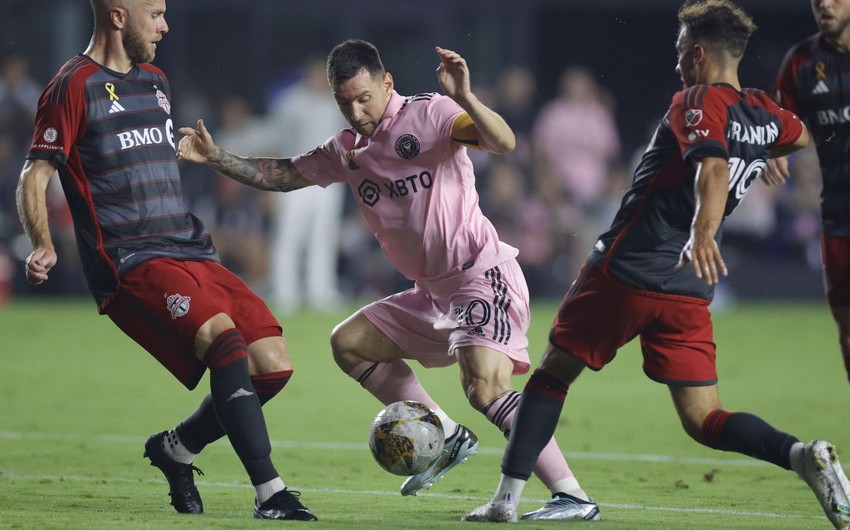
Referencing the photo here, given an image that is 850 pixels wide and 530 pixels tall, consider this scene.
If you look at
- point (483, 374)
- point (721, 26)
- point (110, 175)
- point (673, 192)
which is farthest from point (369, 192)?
point (721, 26)

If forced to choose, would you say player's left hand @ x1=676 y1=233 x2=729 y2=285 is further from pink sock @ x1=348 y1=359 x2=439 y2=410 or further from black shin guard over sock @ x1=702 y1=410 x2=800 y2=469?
pink sock @ x1=348 y1=359 x2=439 y2=410

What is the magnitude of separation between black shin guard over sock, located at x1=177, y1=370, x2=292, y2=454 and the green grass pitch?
0.33 metres

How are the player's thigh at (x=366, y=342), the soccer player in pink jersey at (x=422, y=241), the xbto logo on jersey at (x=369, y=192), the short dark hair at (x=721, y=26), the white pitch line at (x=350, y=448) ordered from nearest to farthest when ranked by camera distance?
1. the short dark hair at (x=721, y=26)
2. the soccer player in pink jersey at (x=422, y=241)
3. the xbto logo on jersey at (x=369, y=192)
4. the player's thigh at (x=366, y=342)
5. the white pitch line at (x=350, y=448)

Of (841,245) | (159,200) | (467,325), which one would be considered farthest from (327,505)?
(841,245)

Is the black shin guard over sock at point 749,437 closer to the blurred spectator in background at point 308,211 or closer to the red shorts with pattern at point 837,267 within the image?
the red shorts with pattern at point 837,267

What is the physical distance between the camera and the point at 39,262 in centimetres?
587

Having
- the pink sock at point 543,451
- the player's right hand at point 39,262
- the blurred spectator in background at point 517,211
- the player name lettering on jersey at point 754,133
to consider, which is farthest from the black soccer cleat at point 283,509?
the blurred spectator in background at point 517,211

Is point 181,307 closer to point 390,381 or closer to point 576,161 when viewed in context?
point 390,381

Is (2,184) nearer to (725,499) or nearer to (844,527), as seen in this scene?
(725,499)

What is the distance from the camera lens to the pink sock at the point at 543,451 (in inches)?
239

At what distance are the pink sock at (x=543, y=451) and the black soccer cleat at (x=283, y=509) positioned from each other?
99cm

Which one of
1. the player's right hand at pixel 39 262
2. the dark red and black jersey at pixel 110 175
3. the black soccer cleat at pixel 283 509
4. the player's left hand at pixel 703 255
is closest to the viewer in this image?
the player's left hand at pixel 703 255

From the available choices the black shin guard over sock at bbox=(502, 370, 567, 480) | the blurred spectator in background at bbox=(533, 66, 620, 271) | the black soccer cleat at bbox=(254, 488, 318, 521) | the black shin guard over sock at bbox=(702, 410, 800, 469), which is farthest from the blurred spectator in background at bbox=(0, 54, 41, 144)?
the black shin guard over sock at bbox=(702, 410, 800, 469)

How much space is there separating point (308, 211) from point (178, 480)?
1163 centimetres
